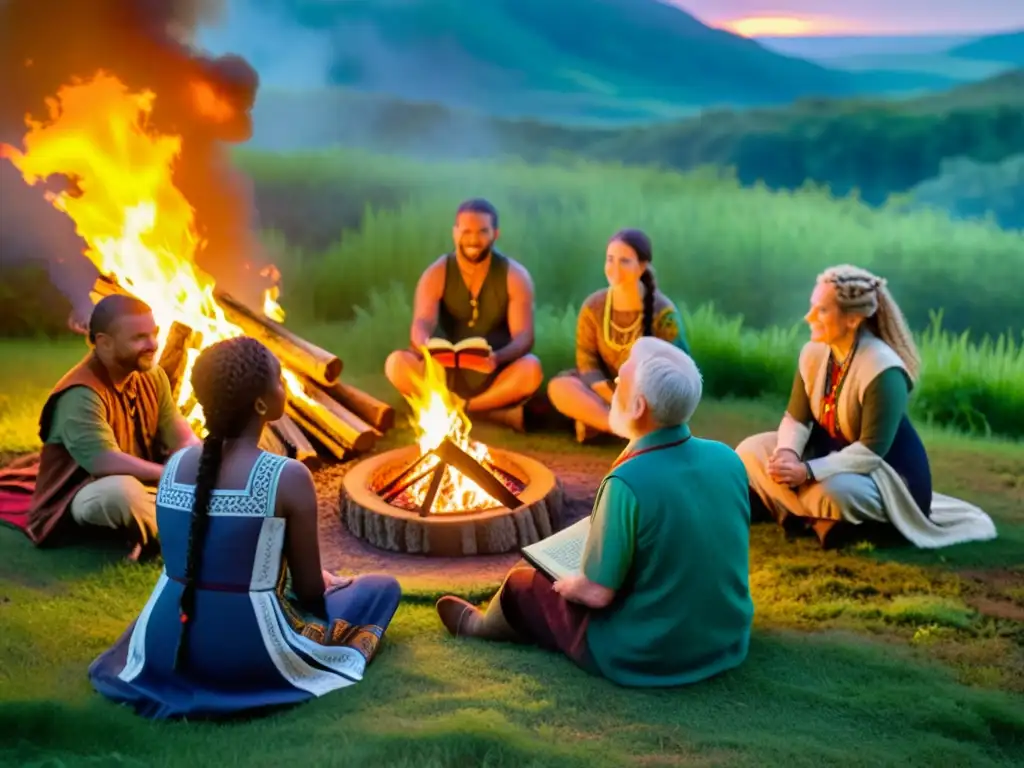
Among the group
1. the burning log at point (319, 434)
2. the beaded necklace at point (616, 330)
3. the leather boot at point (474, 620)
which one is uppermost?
the beaded necklace at point (616, 330)

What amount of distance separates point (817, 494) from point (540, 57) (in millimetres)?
6726

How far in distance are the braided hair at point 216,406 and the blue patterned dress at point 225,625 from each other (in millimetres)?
32

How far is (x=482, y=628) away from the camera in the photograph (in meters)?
4.25

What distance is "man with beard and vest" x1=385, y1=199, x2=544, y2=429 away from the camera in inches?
274

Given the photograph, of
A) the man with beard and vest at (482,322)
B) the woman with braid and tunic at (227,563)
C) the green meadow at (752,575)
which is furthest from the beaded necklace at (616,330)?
the woman with braid and tunic at (227,563)

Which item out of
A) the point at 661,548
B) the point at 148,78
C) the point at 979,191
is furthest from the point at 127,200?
the point at 979,191

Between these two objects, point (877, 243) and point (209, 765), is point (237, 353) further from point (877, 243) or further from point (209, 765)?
point (877, 243)

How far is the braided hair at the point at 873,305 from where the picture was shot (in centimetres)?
496

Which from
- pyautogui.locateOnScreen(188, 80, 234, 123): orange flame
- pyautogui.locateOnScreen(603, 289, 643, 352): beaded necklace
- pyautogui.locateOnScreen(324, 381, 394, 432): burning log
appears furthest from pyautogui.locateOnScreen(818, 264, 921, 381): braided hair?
pyautogui.locateOnScreen(188, 80, 234, 123): orange flame

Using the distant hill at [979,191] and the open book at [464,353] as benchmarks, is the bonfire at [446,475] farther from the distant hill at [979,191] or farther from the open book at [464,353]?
the distant hill at [979,191]

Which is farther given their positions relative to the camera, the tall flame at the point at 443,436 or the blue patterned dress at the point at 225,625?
the tall flame at the point at 443,436

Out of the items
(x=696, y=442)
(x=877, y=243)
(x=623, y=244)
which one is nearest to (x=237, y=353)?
(x=696, y=442)

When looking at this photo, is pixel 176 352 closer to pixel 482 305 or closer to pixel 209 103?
pixel 482 305

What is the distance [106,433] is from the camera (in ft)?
16.1
